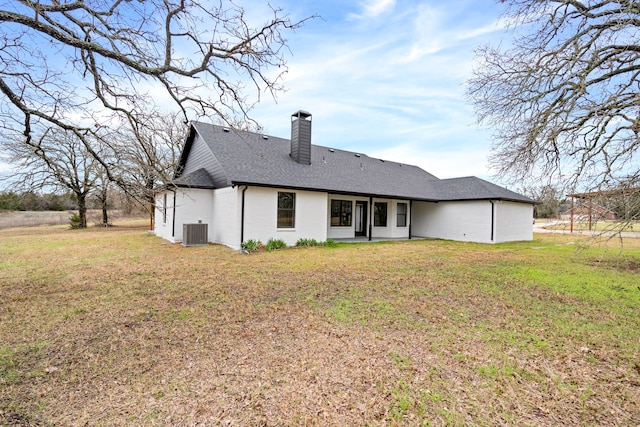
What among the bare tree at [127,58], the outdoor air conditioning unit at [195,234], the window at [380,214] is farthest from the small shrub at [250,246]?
the window at [380,214]

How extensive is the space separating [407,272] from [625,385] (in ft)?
16.7

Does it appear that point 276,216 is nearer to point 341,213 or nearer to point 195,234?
point 195,234

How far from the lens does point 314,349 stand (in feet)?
11.9

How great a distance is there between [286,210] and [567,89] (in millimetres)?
9419

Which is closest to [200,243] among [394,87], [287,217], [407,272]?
[287,217]

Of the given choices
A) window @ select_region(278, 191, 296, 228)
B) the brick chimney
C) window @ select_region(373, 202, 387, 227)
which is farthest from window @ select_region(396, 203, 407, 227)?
window @ select_region(278, 191, 296, 228)

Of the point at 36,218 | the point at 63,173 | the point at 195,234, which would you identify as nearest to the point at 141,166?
the point at 195,234

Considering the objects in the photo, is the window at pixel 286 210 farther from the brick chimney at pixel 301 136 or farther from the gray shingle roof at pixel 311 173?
the brick chimney at pixel 301 136

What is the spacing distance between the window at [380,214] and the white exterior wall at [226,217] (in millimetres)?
8470

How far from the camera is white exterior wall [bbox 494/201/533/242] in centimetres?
1612

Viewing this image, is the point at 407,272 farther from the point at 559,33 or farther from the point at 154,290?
the point at 559,33

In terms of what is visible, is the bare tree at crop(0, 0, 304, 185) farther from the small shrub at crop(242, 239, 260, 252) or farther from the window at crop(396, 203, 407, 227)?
the window at crop(396, 203, 407, 227)

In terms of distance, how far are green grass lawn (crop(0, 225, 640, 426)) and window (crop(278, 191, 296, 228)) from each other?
5.37 metres

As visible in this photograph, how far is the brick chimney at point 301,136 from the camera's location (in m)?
14.6
